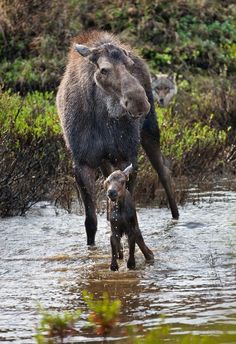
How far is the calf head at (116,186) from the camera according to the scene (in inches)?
340

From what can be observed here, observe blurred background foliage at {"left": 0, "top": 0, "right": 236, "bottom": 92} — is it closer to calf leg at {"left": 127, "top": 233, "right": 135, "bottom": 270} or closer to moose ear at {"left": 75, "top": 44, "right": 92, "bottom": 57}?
moose ear at {"left": 75, "top": 44, "right": 92, "bottom": 57}

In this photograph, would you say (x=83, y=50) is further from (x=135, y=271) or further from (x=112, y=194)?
(x=135, y=271)

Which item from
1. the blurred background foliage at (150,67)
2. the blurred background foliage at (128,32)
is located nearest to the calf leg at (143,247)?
the blurred background foliage at (150,67)

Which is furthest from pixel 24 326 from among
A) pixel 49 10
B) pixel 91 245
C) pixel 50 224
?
pixel 49 10

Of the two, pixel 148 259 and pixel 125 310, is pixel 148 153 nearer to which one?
pixel 148 259

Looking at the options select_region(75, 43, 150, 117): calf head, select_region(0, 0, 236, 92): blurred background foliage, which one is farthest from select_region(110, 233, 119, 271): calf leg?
select_region(0, 0, 236, 92): blurred background foliage

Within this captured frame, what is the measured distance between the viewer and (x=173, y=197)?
1188 cm

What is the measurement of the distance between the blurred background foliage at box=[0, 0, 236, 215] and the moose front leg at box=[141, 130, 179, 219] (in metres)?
0.81

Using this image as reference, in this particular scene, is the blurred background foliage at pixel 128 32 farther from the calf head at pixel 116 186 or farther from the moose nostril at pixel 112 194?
the moose nostril at pixel 112 194

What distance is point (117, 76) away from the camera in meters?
9.56

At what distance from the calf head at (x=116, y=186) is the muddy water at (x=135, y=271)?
2.07 ft

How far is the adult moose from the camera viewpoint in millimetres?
9711

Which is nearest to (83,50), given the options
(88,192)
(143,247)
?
(88,192)

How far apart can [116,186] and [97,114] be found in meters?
1.52
